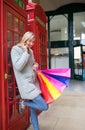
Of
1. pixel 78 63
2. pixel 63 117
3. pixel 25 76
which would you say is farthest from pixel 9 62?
pixel 78 63

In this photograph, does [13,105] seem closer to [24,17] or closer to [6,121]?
[6,121]

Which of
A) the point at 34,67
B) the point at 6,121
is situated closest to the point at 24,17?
the point at 34,67

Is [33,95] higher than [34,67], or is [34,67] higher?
[34,67]

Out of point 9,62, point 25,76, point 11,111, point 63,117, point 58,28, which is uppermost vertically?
point 58,28

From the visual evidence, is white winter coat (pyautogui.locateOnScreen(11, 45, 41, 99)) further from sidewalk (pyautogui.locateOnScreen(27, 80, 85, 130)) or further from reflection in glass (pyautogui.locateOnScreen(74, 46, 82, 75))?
reflection in glass (pyautogui.locateOnScreen(74, 46, 82, 75))

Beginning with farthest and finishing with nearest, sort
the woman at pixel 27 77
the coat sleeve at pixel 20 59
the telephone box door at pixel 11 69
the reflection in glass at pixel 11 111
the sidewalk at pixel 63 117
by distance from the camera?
the sidewalk at pixel 63 117 → the reflection in glass at pixel 11 111 → the telephone box door at pixel 11 69 → the woman at pixel 27 77 → the coat sleeve at pixel 20 59

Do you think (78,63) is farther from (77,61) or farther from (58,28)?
(58,28)

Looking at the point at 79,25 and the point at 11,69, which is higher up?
the point at 79,25

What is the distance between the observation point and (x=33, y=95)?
2.55 m

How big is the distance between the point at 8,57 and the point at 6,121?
82 centimetres

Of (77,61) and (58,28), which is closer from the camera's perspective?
(77,61)

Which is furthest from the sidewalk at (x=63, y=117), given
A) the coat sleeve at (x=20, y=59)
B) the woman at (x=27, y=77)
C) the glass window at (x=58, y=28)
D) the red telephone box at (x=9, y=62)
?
the glass window at (x=58, y=28)

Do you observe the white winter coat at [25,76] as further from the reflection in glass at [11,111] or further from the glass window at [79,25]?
the glass window at [79,25]

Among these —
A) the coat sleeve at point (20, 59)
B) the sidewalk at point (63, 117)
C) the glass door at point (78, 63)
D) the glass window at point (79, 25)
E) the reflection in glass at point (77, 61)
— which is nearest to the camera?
the coat sleeve at point (20, 59)
